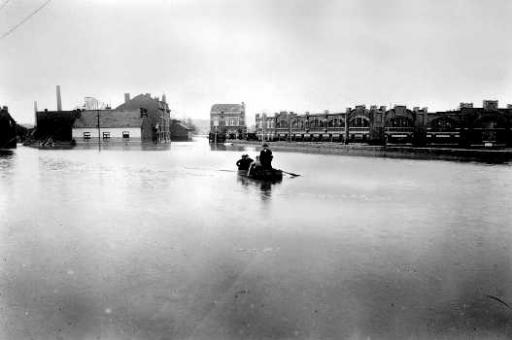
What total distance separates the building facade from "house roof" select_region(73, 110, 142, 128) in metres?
30.5

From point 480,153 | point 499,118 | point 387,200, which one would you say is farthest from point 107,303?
point 499,118

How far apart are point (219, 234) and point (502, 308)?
206 inches

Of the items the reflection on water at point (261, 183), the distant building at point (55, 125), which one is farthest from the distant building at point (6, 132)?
the reflection on water at point (261, 183)

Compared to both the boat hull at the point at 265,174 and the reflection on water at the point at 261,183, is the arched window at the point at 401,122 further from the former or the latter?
the reflection on water at the point at 261,183

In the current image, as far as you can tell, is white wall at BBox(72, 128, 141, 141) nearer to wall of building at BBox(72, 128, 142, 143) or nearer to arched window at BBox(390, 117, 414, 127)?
wall of building at BBox(72, 128, 142, 143)

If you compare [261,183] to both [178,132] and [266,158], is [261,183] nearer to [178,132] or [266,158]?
[266,158]

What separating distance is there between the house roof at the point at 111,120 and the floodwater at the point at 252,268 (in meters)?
60.0

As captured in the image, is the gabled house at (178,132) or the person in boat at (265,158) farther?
the gabled house at (178,132)

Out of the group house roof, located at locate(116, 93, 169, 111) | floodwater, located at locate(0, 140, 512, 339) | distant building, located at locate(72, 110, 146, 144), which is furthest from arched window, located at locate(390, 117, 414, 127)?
floodwater, located at locate(0, 140, 512, 339)

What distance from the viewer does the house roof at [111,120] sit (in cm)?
6956

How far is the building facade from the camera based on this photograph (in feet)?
163

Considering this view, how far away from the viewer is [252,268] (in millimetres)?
6031

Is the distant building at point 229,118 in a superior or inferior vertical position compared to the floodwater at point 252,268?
superior

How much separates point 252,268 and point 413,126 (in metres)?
56.5
